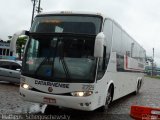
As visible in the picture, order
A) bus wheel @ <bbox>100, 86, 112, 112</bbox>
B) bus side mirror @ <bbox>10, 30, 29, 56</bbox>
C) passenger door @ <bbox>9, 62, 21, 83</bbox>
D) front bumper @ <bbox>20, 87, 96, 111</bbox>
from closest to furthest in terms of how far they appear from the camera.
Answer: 1. front bumper @ <bbox>20, 87, 96, 111</bbox>
2. bus side mirror @ <bbox>10, 30, 29, 56</bbox>
3. bus wheel @ <bbox>100, 86, 112, 112</bbox>
4. passenger door @ <bbox>9, 62, 21, 83</bbox>

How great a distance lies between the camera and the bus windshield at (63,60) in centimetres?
962

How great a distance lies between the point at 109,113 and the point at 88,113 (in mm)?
850

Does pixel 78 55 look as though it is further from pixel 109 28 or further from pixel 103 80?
pixel 109 28

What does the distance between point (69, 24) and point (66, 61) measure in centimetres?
127

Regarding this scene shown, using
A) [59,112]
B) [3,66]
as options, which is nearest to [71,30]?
[59,112]

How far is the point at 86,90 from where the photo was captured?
951cm

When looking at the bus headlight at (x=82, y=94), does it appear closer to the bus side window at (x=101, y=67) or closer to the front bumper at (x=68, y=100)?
the front bumper at (x=68, y=100)

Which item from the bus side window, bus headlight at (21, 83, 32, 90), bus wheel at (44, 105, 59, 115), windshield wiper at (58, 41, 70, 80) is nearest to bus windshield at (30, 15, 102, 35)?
windshield wiper at (58, 41, 70, 80)

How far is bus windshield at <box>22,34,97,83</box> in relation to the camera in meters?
9.62

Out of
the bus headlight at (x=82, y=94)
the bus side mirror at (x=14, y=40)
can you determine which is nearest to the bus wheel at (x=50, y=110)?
the bus headlight at (x=82, y=94)

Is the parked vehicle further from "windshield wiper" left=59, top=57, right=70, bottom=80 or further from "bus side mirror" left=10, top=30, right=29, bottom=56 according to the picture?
"windshield wiper" left=59, top=57, right=70, bottom=80

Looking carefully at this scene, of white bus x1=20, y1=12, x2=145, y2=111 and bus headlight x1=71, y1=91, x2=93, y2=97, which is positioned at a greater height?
white bus x1=20, y1=12, x2=145, y2=111

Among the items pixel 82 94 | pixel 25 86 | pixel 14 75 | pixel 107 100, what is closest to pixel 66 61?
pixel 82 94

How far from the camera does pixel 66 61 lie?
974 cm
